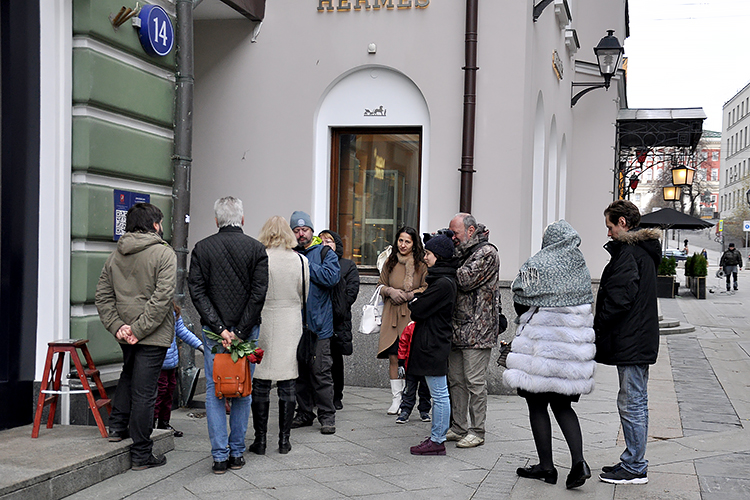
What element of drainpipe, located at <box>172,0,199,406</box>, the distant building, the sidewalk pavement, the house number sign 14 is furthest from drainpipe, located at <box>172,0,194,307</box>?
the distant building

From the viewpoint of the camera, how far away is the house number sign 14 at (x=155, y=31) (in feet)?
22.5

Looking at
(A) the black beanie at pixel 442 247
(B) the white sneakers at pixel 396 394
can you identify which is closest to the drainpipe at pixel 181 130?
(B) the white sneakers at pixel 396 394

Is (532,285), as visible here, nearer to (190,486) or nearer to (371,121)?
(190,486)

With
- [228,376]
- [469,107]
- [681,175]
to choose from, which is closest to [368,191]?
[469,107]

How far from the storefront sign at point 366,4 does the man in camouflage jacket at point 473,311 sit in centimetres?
404

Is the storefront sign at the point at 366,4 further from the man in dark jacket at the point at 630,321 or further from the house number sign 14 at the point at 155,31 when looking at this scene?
the man in dark jacket at the point at 630,321

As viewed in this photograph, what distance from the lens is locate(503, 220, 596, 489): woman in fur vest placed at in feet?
16.5

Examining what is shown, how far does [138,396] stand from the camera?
16.9 feet

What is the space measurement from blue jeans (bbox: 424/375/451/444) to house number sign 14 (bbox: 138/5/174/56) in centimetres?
391

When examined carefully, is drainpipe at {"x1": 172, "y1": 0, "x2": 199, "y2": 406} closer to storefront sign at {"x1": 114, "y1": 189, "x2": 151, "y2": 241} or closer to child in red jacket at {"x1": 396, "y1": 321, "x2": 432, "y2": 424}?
storefront sign at {"x1": 114, "y1": 189, "x2": 151, "y2": 241}

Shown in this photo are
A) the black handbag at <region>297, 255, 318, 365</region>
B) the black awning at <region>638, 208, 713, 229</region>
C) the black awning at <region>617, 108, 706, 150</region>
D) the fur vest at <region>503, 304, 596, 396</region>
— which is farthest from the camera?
the black awning at <region>638, 208, 713, 229</region>

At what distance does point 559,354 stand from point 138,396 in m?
2.84

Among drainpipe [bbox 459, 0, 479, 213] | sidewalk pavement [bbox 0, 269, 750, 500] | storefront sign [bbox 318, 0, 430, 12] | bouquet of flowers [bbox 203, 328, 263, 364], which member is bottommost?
sidewalk pavement [bbox 0, 269, 750, 500]

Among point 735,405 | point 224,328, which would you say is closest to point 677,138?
point 735,405
